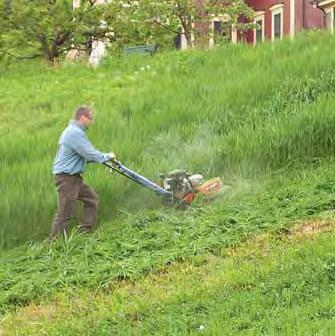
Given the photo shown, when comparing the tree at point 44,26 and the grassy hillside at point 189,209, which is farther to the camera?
the tree at point 44,26

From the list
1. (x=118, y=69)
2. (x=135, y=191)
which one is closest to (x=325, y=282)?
(x=135, y=191)

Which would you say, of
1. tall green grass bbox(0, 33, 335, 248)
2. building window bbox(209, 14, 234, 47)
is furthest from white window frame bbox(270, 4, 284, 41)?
tall green grass bbox(0, 33, 335, 248)

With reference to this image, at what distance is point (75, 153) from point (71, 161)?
0.11 m

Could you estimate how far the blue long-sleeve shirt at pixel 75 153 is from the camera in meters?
9.07

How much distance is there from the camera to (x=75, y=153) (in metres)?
9.22

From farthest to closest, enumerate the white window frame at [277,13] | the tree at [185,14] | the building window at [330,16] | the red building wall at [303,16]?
the white window frame at [277,13] < the red building wall at [303,16] < the building window at [330,16] < the tree at [185,14]

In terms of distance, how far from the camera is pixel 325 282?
6109 mm

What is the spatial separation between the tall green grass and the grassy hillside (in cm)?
3

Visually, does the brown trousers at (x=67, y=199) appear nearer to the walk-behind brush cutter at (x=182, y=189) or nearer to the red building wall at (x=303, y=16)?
the walk-behind brush cutter at (x=182, y=189)

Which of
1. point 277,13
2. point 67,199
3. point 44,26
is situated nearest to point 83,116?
point 67,199

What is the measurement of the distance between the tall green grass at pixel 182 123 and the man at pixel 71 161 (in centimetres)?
72

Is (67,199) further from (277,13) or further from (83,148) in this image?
(277,13)

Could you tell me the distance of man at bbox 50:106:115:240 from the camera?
9.09 metres

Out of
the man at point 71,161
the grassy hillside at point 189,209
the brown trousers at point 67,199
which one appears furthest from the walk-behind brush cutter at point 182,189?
the man at point 71,161
